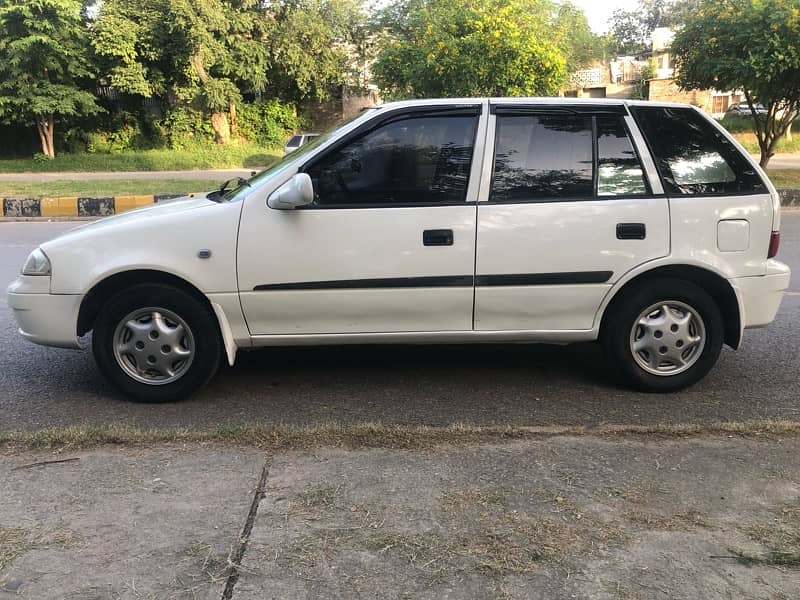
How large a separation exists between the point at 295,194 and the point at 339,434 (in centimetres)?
131

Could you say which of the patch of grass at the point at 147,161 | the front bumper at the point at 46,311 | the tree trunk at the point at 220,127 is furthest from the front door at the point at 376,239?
the tree trunk at the point at 220,127

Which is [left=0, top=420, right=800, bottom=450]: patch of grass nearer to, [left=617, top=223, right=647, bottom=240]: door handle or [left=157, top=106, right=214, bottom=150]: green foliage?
[left=617, top=223, right=647, bottom=240]: door handle

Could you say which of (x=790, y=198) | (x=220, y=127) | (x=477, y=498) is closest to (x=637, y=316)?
(x=477, y=498)

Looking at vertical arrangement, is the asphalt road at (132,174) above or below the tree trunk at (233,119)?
below

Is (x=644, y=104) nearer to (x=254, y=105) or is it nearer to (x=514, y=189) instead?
(x=514, y=189)

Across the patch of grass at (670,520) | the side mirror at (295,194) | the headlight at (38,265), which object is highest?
the side mirror at (295,194)

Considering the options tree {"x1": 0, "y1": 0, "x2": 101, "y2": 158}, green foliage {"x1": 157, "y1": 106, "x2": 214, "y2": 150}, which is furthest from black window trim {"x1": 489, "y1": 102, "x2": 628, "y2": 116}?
green foliage {"x1": 157, "y1": 106, "x2": 214, "y2": 150}

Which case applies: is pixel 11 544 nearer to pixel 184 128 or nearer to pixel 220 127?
pixel 220 127

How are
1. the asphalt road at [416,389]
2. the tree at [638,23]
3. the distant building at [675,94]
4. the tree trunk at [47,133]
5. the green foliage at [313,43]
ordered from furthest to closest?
the tree at [638,23]
the distant building at [675,94]
the green foliage at [313,43]
the tree trunk at [47,133]
the asphalt road at [416,389]

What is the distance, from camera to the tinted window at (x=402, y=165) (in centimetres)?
408

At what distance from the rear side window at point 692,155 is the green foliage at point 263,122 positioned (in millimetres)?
27599

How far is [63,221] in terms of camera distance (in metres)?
13.3

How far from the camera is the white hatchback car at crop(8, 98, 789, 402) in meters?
4.00

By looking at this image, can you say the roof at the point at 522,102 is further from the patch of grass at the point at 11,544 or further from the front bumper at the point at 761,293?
the patch of grass at the point at 11,544
